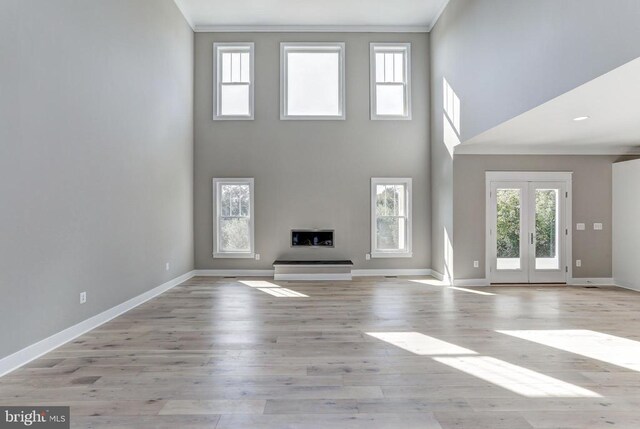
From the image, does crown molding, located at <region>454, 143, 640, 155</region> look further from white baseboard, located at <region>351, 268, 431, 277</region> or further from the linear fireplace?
the linear fireplace

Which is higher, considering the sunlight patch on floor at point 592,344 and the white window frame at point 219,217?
the white window frame at point 219,217

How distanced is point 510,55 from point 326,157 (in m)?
4.19

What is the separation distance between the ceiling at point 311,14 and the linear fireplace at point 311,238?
4452 millimetres

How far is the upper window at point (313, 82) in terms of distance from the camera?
8.20 meters

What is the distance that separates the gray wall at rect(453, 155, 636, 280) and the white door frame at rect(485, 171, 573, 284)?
0.24ft

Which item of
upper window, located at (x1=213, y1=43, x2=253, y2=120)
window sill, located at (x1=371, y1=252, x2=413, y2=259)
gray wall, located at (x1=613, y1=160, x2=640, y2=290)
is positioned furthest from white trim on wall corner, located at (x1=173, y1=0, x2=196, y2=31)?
gray wall, located at (x1=613, y1=160, x2=640, y2=290)

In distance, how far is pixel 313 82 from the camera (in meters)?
8.22

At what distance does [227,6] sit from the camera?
7.23 metres

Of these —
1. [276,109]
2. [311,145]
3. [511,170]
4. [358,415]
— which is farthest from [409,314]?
[276,109]

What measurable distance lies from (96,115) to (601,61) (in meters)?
5.21

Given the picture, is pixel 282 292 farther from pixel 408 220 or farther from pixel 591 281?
pixel 591 281

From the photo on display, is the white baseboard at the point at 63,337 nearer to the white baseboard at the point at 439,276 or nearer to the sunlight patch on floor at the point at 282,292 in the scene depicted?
the sunlight patch on floor at the point at 282,292

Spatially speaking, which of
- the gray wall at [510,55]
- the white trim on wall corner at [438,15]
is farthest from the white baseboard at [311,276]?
the white trim on wall corner at [438,15]

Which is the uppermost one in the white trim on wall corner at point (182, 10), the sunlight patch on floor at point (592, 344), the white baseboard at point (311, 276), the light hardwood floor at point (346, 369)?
the white trim on wall corner at point (182, 10)
